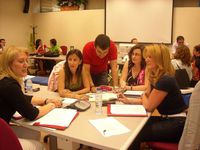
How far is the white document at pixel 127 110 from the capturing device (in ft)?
6.89

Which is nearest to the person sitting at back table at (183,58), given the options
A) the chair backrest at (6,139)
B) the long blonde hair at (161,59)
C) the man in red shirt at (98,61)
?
the man in red shirt at (98,61)

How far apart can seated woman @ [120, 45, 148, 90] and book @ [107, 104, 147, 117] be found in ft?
2.60

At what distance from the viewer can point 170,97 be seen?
2156 mm

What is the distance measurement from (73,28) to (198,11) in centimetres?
438

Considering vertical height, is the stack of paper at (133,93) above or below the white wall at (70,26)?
below

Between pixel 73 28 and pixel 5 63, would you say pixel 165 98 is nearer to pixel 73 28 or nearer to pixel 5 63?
pixel 5 63

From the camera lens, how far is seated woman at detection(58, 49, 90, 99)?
280 centimetres

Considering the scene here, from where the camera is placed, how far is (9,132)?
1297 mm

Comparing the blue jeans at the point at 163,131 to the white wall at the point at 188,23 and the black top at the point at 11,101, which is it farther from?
the white wall at the point at 188,23

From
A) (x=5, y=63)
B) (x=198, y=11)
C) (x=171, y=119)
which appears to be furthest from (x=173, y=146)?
(x=198, y=11)

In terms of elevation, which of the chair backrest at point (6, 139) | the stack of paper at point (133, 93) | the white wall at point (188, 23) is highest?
the white wall at point (188, 23)

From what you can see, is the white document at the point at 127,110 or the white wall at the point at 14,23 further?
the white wall at the point at 14,23

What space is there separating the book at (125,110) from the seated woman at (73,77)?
605 millimetres

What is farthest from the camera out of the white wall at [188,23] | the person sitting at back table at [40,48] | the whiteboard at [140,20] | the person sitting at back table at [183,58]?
the person sitting at back table at [40,48]
